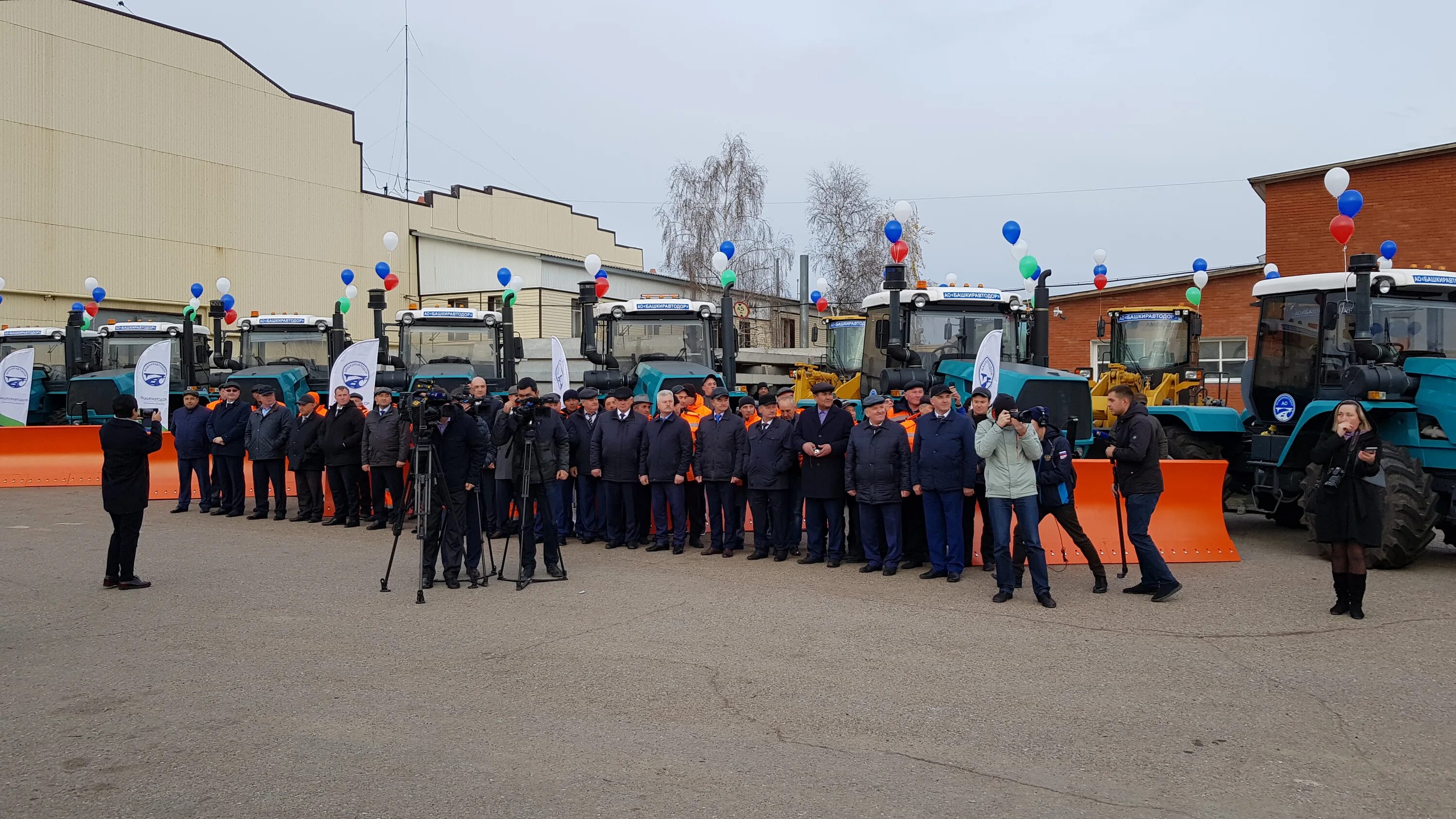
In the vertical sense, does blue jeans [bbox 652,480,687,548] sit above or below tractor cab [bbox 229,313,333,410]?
below

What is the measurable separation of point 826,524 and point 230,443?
8283mm

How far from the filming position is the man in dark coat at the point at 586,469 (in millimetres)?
12070

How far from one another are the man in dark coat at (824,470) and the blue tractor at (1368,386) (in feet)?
13.1

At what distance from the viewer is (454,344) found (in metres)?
17.0

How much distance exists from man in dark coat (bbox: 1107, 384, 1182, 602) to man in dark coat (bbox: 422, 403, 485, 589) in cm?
527

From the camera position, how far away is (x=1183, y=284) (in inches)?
1131

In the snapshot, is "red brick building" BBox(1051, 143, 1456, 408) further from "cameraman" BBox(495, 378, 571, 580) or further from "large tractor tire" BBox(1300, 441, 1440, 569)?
"cameraman" BBox(495, 378, 571, 580)

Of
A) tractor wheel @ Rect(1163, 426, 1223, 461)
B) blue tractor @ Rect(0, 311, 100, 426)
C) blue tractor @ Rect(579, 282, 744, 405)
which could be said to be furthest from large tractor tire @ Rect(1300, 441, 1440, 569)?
blue tractor @ Rect(0, 311, 100, 426)

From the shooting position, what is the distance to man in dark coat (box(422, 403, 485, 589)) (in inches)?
368

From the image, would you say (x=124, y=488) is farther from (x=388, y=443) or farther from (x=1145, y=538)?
(x=1145, y=538)

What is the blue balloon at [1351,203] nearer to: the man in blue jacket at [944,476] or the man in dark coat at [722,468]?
the man in blue jacket at [944,476]

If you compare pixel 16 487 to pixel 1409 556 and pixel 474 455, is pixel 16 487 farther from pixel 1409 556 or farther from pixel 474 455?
pixel 1409 556

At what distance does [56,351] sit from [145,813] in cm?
2027

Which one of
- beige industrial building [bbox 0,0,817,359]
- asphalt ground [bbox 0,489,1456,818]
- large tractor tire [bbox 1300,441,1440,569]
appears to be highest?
beige industrial building [bbox 0,0,817,359]
